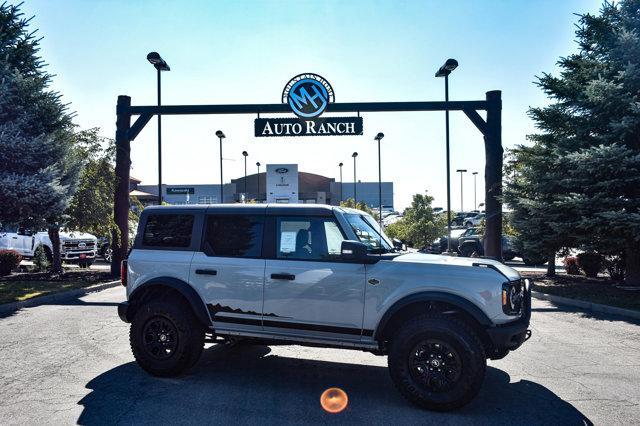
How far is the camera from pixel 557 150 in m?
13.0

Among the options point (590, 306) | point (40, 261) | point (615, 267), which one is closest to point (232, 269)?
point (590, 306)

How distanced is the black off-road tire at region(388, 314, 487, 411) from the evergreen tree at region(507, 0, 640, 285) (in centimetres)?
838

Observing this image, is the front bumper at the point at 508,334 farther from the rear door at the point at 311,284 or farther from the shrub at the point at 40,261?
the shrub at the point at 40,261

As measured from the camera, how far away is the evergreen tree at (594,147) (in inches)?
451

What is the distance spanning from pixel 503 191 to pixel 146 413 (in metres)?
12.9

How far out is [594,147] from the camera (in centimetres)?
1155

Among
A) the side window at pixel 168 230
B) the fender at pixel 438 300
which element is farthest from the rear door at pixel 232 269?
the fender at pixel 438 300

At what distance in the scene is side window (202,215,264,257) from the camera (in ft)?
18.2

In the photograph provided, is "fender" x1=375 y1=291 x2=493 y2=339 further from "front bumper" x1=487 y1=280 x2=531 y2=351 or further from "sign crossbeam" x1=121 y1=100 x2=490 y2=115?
"sign crossbeam" x1=121 y1=100 x2=490 y2=115

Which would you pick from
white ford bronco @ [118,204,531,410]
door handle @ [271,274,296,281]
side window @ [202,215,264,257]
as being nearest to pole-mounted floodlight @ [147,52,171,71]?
white ford bronco @ [118,204,531,410]

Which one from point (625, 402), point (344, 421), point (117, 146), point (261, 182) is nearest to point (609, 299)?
point (625, 402)

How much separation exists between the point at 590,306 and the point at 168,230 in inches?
362

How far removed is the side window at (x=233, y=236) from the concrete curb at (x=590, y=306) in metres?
8.14

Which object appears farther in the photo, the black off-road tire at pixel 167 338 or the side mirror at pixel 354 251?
the black off-road tire at pixel 167 338
